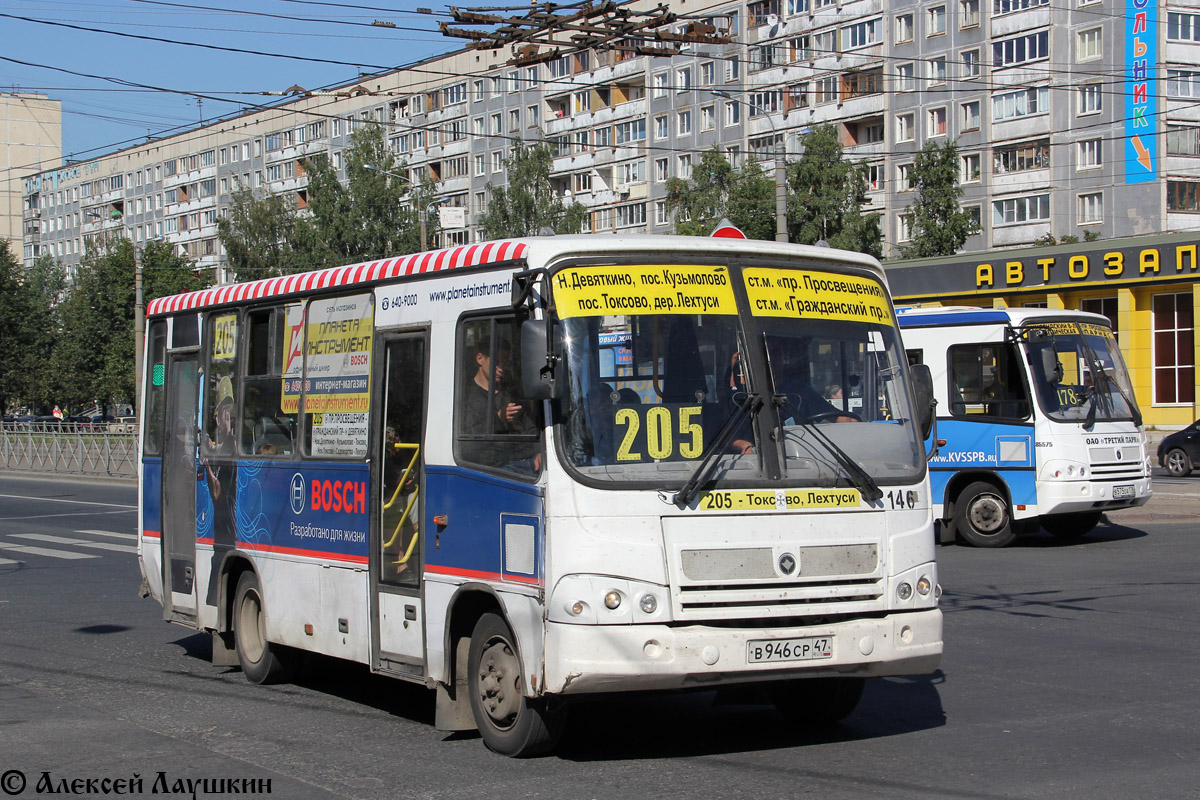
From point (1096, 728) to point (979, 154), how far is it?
194 ft

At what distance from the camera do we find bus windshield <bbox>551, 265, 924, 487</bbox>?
673 cm

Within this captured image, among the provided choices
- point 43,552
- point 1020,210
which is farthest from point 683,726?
point 1020,210

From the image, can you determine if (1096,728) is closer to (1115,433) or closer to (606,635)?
(606,635)

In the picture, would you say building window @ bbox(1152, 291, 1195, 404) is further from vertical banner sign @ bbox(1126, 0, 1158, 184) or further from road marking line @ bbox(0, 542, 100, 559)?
road marking line @ bbox(0, 542, 100, 559)

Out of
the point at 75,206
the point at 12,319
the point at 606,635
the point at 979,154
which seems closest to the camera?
the point at 606,635

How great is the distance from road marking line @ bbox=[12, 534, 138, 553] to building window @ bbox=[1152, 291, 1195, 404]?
32.2m

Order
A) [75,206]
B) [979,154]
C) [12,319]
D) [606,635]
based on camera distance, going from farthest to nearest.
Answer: [75,206], [12,319], [979,154], [606,635]

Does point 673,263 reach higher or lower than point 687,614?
higher

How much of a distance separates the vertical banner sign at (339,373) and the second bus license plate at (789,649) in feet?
9.58

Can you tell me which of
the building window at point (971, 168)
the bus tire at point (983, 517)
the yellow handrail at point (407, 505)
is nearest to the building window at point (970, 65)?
the building window at point (971, 168)

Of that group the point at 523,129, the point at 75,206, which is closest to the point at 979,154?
the point at 523,129

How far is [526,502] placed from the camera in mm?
6809

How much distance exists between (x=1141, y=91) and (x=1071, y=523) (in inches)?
1760

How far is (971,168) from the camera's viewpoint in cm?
6419
